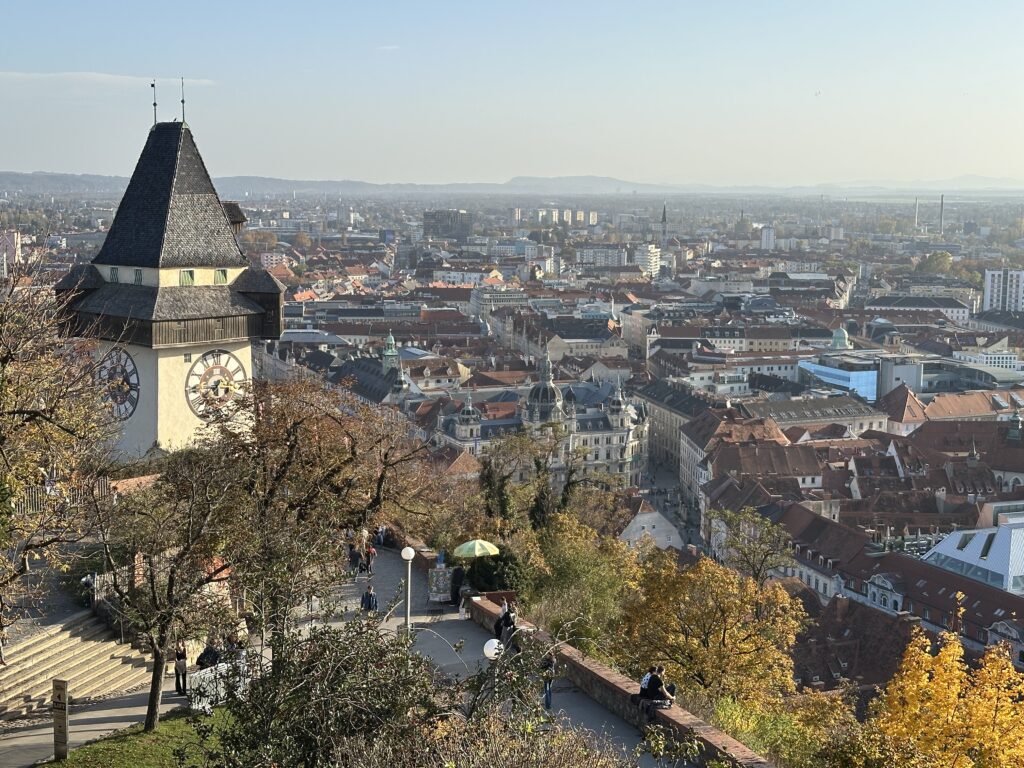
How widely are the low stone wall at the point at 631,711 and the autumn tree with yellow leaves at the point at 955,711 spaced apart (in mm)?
4561

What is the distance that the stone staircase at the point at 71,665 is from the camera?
603 inches

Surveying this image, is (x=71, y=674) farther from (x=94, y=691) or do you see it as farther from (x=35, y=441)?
(x=35, y=441)

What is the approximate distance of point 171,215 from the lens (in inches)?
917

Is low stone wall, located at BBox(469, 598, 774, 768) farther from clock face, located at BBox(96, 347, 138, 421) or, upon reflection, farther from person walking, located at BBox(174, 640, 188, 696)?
clock face, located at BBox(96, 347, 138, 421)

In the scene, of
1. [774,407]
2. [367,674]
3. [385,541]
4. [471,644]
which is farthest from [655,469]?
[367,674]

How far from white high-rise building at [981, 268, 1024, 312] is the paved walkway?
471ft

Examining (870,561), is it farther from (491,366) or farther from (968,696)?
(491,366)

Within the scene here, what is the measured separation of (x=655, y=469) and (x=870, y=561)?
31.3m

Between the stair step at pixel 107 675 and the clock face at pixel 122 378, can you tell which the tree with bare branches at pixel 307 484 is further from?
the stair step at pixel 107 675

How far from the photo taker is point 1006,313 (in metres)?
132

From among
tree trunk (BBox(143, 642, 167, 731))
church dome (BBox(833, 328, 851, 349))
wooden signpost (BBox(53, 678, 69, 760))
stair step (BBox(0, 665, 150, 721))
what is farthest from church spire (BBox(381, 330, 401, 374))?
wooden signpost (BBox(53, 678, 69, 760))

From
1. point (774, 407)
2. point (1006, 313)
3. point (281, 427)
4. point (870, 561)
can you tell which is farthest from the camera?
A: point (1006, 313)

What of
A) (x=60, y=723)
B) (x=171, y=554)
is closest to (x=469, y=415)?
(x=171, y=554)

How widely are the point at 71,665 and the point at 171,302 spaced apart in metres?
8.05
